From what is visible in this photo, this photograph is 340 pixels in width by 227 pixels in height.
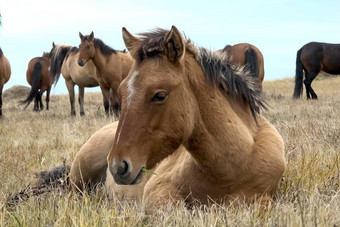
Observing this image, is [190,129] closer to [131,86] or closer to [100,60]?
[131,86]

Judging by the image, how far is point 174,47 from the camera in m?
2.84

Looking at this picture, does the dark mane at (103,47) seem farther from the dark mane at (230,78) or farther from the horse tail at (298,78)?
the dark mane at (230,78)

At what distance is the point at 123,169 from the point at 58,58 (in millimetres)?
14913

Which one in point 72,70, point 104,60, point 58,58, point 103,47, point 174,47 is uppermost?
point 174,47

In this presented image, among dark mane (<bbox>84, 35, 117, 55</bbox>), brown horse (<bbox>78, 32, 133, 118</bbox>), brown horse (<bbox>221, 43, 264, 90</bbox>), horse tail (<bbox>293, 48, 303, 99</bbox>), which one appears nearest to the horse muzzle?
brown horse (<bbox>78, 32, 133, 118</bbox>)

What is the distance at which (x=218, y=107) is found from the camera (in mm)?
3020

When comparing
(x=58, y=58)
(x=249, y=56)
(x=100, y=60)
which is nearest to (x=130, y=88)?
(x=100, y=60)

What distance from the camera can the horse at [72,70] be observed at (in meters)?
14.6

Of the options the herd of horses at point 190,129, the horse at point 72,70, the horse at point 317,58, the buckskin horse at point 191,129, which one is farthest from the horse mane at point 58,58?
the buckskin horse at point 191,129

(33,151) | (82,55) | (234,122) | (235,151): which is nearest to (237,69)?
(234,122)

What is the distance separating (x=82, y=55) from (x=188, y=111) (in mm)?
10240

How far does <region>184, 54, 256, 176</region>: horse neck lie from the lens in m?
2.95

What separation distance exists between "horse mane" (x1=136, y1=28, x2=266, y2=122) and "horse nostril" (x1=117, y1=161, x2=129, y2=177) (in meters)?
0.72

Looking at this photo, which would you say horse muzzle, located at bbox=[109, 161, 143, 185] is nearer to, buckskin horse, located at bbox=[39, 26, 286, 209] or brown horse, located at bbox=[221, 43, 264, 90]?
buckskin horse, located at bbox=[39, 26, 286, 209]
